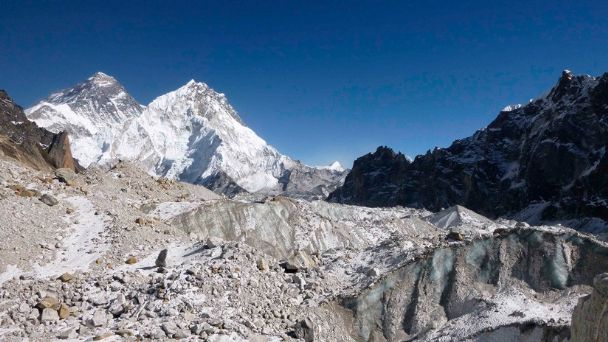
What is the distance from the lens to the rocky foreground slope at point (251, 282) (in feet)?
55.4

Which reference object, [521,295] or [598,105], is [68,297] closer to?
[521,295]

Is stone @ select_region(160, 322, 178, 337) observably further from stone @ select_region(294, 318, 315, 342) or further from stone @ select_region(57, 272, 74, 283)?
stone @ select_region(57, 272, 74, 283)

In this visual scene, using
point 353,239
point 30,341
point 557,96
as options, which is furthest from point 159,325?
point 557,96

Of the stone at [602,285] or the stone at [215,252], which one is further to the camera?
the stone at [215,252]

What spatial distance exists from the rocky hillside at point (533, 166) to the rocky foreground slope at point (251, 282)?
106512mm

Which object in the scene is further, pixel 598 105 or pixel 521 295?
pixel 598 105

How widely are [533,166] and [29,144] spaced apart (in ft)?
431

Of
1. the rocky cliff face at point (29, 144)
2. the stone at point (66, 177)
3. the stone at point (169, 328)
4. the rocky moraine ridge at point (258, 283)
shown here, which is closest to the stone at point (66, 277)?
the rocky moraine ridge at point (258, 283)

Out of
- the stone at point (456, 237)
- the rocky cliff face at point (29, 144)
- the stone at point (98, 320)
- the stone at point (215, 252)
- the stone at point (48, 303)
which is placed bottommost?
the stone at point (98, 320)

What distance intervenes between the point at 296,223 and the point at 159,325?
19.9 metres

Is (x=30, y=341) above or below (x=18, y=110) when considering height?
below

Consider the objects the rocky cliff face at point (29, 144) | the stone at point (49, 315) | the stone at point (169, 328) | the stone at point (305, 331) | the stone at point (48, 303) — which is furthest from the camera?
the rocky cliff face at point (29, 144)

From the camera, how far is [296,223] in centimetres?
3600

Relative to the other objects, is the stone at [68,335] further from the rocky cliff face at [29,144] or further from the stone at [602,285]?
the rocky cliff face at [29,144]
